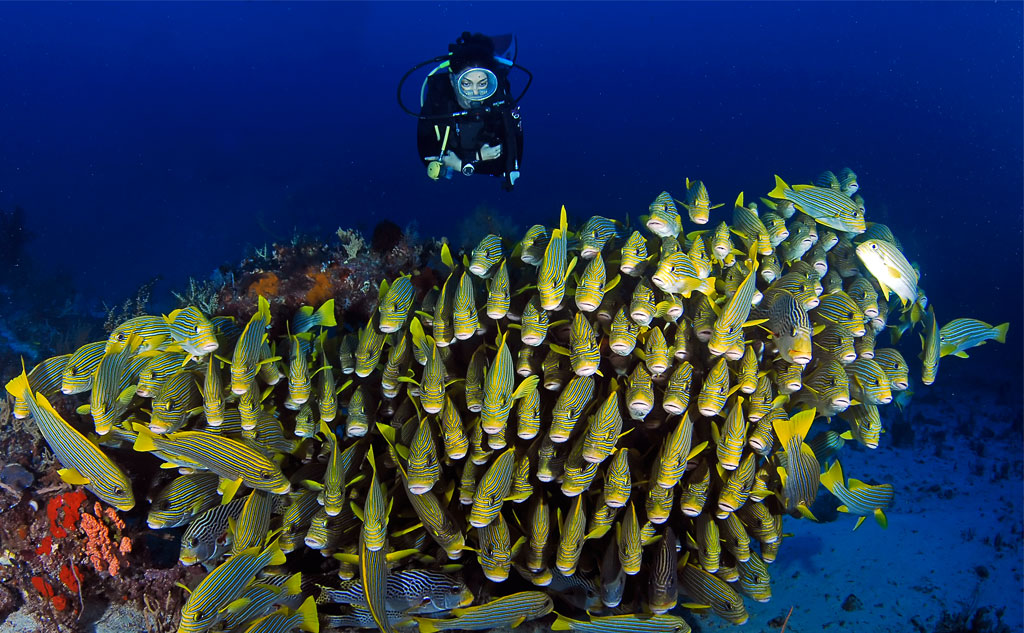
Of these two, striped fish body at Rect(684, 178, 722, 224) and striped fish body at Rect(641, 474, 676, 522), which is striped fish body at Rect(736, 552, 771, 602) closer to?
striped fish body at Rect(641, 474, 676, 522)

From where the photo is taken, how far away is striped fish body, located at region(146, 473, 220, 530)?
3.30 meters

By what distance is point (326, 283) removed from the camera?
5.13 metres

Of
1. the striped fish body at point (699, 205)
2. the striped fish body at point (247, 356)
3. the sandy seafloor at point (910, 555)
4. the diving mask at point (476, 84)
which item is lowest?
the sandy seafloor at point (910, 555)

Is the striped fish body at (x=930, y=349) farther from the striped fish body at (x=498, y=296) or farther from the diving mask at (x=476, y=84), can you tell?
the diving mask at (x=476, y=84)

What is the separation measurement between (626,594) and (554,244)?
2.55 meters

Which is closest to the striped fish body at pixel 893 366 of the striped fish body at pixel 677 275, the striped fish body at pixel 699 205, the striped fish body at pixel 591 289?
the striped fish body at pixel 699 205

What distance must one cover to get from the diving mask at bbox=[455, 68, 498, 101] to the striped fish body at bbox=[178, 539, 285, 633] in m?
6.38

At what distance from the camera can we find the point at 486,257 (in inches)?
138

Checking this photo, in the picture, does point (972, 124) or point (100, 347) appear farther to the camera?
point (972, 124)

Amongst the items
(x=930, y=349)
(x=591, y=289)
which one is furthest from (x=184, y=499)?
(x=930, y=349)

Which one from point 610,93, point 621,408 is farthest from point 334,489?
point 610,93

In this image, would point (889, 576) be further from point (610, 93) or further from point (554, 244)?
point (610, 93)

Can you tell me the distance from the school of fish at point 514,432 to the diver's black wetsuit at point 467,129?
429 cm

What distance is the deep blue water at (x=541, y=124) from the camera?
35312 mm
